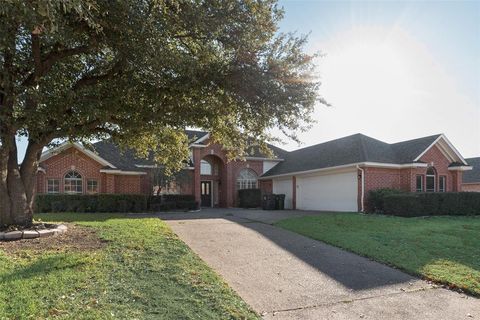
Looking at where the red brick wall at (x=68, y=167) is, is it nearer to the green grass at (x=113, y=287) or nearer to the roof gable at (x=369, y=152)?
the roof gable at (x=369, y=152)

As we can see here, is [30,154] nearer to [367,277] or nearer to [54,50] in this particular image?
[54,50]

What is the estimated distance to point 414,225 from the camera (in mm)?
13344

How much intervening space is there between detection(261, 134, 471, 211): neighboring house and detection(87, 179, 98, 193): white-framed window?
12917 mm

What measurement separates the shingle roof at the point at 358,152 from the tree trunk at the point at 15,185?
15.2 metres

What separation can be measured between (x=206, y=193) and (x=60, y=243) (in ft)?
71.0

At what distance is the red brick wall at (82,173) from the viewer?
2105cm

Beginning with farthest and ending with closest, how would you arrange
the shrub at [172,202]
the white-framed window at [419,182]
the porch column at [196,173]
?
the porch column at [196,173], the shrub at [172,202], the white-framed window at [419,182]

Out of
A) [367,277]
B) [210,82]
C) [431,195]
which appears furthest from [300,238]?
[431,195]

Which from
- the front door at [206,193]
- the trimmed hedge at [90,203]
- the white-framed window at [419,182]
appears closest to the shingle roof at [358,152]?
the white-framed window at [419,182]

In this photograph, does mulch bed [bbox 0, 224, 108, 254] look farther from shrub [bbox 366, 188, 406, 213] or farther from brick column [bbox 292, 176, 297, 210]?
brick column [bbox 292, 176, 297, 210]

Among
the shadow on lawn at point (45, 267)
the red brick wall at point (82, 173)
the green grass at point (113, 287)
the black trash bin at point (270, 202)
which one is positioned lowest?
the black trash bin at point (270, 202)

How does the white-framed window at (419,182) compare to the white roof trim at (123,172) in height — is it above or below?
below

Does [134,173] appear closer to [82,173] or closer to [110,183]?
[110,183]

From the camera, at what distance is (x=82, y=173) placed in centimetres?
2195
